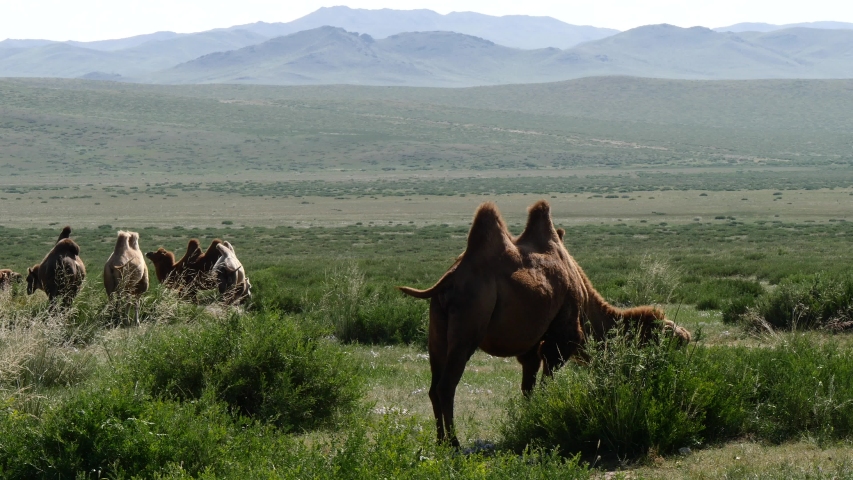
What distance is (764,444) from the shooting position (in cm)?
730

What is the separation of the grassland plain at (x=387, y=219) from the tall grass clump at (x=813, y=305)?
74 cm

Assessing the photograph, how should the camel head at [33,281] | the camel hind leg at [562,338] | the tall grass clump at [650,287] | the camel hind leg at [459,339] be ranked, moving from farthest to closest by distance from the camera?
the camel head at [33,281] → the tall grass clump at [650,287] → the camel hind leg at [562,338] → the camel hind leg at [459,339]

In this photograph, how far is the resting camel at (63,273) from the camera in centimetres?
1358

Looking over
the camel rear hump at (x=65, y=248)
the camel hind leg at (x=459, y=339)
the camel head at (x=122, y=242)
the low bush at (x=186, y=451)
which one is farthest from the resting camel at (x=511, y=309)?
the camel rear hump at (x=65, y=248)

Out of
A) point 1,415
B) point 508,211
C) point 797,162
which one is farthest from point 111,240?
point 797,162

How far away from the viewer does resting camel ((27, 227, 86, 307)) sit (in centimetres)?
1358

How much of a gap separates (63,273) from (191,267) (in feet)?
6.36

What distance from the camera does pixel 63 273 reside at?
1354 centimetres

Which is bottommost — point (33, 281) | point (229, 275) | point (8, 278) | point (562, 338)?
point (8, 278)

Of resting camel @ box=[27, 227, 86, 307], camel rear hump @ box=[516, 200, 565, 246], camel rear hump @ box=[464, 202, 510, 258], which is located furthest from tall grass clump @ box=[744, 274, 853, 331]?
resting camel @ box=[27, 227, 86, 307]

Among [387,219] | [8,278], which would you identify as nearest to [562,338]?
[8,278]

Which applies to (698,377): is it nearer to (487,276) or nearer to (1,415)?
(487,276)

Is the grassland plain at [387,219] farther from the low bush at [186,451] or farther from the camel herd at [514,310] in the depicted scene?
the camel herd at [514,310]

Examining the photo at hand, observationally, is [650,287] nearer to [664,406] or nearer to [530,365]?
[530,365]
